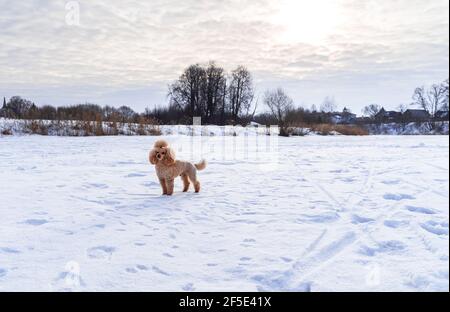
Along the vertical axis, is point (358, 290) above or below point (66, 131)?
below

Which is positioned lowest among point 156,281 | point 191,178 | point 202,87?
point 156,281

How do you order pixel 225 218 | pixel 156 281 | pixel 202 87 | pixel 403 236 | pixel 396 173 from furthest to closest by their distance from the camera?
pixel 202 87 < pixel 396 173 < pixel 225 218 < pixel 403 236 < pixel 156 281

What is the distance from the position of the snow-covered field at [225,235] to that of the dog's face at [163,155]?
613mm

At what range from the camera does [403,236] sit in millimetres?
3855

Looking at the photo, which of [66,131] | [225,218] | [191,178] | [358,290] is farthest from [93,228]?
[66,131]

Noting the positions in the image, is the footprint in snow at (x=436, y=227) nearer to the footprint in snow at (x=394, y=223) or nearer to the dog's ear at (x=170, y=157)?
the footprint in snow at (x=394, y=223)

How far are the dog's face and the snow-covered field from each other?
2.01ft

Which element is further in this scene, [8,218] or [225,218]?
[225,218]

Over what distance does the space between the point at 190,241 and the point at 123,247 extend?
678mm

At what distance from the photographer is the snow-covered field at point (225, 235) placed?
2875 millimetres

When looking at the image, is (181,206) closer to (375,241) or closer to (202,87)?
(375,241)

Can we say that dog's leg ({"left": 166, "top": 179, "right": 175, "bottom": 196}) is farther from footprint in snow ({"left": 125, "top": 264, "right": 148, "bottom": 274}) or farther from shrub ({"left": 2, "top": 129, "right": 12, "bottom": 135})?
shrub ({"left": 2, "top": 129, "right": 12, "bottom": 135})

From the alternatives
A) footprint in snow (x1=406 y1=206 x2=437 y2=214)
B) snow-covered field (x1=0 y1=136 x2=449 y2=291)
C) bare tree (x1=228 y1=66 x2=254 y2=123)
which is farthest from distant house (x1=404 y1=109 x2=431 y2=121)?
footprint in snow (x1=406 y1=206 x2=437 y2=214)

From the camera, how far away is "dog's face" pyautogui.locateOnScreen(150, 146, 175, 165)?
6.00 m
